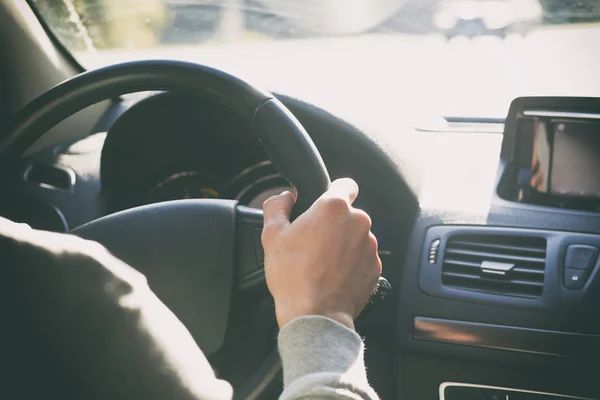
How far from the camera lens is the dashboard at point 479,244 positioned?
1683 mm

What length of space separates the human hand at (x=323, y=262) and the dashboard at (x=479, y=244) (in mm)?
861

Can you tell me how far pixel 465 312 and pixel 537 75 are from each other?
2.87ft

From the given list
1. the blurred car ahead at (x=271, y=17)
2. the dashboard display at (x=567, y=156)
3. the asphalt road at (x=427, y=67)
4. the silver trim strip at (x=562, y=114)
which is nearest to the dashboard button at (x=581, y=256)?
the dashboard display at (x=567, y=156)

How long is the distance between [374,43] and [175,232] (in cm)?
132

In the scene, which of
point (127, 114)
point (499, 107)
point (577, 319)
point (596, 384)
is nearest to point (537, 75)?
point (499, 107)

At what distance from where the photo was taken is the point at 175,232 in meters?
1.43

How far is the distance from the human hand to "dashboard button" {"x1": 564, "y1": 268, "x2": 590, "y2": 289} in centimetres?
90

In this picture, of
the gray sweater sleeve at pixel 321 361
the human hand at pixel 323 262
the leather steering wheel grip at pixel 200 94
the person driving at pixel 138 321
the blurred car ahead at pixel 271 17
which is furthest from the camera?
the blurred car ahead at pixel 271 17

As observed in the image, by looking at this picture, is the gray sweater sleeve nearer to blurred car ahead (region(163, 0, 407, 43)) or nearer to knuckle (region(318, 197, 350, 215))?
knuckle (region(318, 197, 350, 215))

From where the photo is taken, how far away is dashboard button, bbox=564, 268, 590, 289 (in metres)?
1.68

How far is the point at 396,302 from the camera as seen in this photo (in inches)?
72.9

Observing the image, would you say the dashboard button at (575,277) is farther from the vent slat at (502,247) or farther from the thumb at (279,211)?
the thumb at (279,211)

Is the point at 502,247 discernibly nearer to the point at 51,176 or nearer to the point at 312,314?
the point at 312,314

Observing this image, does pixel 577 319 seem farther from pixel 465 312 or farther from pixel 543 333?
pixel 465 312
